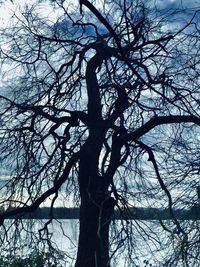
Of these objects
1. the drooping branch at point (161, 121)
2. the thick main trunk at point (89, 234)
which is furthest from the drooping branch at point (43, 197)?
the drooping branch at point (161, 121)

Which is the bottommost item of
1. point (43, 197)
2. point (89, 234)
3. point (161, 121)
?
point (89, 234)

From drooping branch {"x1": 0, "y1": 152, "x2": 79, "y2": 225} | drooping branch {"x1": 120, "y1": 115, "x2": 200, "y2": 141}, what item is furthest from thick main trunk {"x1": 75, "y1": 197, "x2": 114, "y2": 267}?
drooping branch {"x1": 120, "y1": 115, "x2": 200, "y2": 141}

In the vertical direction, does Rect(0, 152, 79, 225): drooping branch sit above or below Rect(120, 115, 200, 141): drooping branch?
below

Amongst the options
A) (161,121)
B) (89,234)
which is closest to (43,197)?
(89,234)

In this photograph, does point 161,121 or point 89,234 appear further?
point 89,234

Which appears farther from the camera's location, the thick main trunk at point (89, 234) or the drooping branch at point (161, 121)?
the thick main trunk at point (89, 234)

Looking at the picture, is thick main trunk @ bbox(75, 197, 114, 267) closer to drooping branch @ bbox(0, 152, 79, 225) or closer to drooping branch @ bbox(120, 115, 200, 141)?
drooping branch @ bbox(0, 152, 79, 225)

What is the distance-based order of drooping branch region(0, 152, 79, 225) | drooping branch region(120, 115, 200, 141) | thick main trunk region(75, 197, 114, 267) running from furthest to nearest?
1. drooping branch region(0, 152, 79, 225)
2. thick main trunk region(75, 197, 114, 267)
3. drooping branch region(120, 115, 200, 141)

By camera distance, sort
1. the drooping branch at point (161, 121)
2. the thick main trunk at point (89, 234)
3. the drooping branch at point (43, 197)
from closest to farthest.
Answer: the drooping branch at point (161, 121) < the thick main trunk at point (89, 234) < the drooping branch at point (43, 197)

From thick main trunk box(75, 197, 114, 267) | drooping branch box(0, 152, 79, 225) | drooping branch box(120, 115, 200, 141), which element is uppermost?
drooping branch box(120, 115, 200, 141)

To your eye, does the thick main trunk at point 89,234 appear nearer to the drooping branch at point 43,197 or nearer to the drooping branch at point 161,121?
the drooping branch at point 43,197

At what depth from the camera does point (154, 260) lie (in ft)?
17.9

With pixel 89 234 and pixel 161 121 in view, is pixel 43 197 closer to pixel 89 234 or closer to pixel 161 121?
pixel 89 234

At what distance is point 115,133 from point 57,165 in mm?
759
